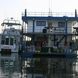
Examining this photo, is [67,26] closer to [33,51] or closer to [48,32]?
[48,32]

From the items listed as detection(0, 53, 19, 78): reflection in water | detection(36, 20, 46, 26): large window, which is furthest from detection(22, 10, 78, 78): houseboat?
detection(0, 53, 19, 78): reflection in water

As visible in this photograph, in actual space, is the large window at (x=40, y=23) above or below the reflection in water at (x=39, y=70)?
above

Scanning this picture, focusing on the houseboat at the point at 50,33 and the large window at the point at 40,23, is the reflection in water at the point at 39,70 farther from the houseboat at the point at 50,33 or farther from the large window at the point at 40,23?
the large window at the point at 40,23

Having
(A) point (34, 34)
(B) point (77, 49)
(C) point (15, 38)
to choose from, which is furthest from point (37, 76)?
(C) point (15, 38)

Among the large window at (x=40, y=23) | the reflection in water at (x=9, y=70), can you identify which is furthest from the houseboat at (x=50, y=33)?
the reflection in water at (x=9, y=70)

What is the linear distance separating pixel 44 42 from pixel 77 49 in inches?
290

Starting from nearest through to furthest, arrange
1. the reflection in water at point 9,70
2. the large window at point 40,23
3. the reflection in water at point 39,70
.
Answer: the reflection in water at point 9,70
the reflection in water at point 39,70
the large window at point 40,23

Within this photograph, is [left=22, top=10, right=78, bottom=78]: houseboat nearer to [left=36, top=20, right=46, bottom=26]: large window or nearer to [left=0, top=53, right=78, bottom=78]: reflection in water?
[left=36, top=20, right=46, bottom=26]: large window

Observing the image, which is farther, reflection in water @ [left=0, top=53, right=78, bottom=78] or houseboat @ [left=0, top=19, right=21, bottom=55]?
houseboat @ [left=0, top=19, right=21, bottom=55]

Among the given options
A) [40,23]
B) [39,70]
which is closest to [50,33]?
[40,23]

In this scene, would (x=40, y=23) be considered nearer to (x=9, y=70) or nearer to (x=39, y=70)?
(x=39, y=70)

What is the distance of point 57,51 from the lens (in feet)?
150

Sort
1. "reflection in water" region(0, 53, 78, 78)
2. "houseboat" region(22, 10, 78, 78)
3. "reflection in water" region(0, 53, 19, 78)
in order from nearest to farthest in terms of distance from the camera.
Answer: "reflection in water" region(0, 53, 19, 78), "reflection in water" region(0, 53, 78, 78), "houseboat" region(22, 10, 78, 78)

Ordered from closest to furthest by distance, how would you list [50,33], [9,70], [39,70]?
[9,70] → [39,70] → [50,33]
